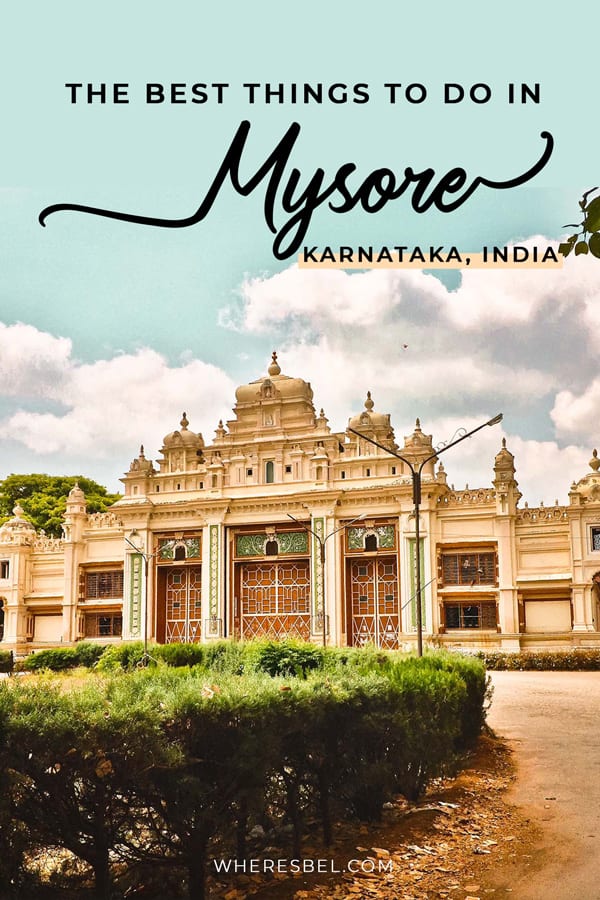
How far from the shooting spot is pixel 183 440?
44.3 m

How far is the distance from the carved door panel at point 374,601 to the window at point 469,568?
235 centimetres

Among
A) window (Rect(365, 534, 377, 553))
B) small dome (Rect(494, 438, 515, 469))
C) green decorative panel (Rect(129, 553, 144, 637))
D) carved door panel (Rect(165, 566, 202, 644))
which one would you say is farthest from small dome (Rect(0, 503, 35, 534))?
small dome (Rect(494, 438, 515, 469))

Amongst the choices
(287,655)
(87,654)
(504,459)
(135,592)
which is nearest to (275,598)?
(135,592)

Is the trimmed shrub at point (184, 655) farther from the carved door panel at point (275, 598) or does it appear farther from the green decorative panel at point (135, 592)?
the green decorative panel at point (135, 592)

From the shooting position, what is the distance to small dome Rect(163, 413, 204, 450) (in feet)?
145

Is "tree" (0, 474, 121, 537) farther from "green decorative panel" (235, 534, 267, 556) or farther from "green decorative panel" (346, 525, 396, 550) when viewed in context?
"green decorative panel" (346, 525, 396, 550)

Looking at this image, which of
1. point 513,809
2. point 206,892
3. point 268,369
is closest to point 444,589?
point 268,369

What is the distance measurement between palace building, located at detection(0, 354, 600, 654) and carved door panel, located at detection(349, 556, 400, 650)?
64 millimetres

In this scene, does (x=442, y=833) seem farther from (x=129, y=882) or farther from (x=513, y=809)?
(x=129, y=882)

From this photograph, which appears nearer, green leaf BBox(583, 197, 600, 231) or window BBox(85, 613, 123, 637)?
green leaf BBox(583, 197, 600, 231)

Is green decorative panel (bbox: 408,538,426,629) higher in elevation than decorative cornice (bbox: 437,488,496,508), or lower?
lower

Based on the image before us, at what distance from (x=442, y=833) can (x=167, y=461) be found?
37788 millimetres

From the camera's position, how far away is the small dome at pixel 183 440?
145 ft

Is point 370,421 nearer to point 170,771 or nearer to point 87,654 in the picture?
point 87,654
